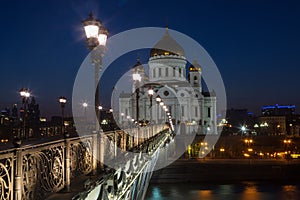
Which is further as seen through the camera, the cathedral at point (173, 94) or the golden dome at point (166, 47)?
the golden dome at point (166, 47)

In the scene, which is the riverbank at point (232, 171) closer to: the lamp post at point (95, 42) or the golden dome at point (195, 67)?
the lamp post at point (95, 42)

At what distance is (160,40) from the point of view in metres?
82.8

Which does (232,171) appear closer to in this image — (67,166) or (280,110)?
(67,166)

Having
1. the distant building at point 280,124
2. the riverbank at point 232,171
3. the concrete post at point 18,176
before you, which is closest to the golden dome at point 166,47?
the distant building at point 280,124

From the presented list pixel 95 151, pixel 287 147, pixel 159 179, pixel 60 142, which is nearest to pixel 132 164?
pixel 95 151

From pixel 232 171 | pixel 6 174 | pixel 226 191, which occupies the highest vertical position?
pixel 6 174

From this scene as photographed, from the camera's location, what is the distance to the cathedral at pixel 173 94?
77375 millimetres

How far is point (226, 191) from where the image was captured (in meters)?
32.6

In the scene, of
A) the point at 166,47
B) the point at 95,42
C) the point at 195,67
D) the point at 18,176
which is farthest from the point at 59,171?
the point at 195,67

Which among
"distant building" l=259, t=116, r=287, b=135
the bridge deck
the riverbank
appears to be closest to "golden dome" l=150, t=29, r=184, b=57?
"distant building" l=259, t=116, r=287, b=135

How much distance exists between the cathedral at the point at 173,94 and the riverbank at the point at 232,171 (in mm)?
36135

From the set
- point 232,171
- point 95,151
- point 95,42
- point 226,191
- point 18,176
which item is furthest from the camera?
point 232,171

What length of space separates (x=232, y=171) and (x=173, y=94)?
40.9 m

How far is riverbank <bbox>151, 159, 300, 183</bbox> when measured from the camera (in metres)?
37.4
